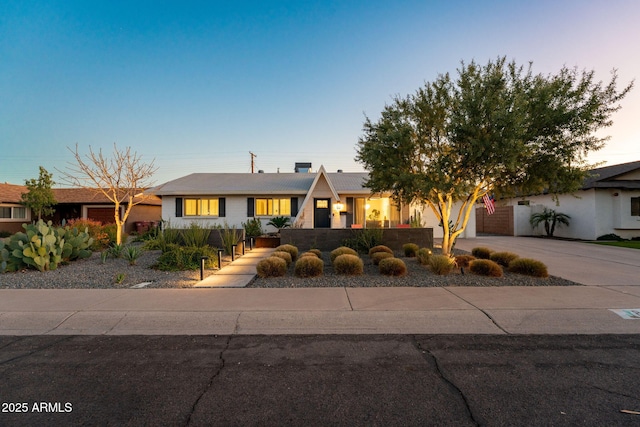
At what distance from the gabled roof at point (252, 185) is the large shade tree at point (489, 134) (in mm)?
7781

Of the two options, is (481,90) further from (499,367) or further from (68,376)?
(68,376)

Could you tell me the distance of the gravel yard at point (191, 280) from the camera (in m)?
8.12

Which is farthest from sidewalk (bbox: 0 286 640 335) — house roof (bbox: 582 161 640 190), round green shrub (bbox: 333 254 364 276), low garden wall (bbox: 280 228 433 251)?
house roof (bbox: 582 161 640 190)

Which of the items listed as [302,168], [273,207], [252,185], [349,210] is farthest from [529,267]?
[302,168]

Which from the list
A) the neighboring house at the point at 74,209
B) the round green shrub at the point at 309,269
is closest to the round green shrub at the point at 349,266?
the round green shrub at the point at 309,269

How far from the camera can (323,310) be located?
6043mm

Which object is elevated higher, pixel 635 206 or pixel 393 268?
pixel 635 206

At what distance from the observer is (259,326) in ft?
17.5

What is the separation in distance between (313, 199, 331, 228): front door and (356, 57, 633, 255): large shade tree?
921cm

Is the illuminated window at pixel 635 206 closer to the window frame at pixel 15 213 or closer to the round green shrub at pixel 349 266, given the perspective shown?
the round green shrub at pixel 349 266

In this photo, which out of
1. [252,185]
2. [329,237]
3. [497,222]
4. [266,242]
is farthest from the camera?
[497,222]

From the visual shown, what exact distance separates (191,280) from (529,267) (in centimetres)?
899

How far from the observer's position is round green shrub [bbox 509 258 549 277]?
8820 millimetres

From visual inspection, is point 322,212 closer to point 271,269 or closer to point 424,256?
point 424,256
